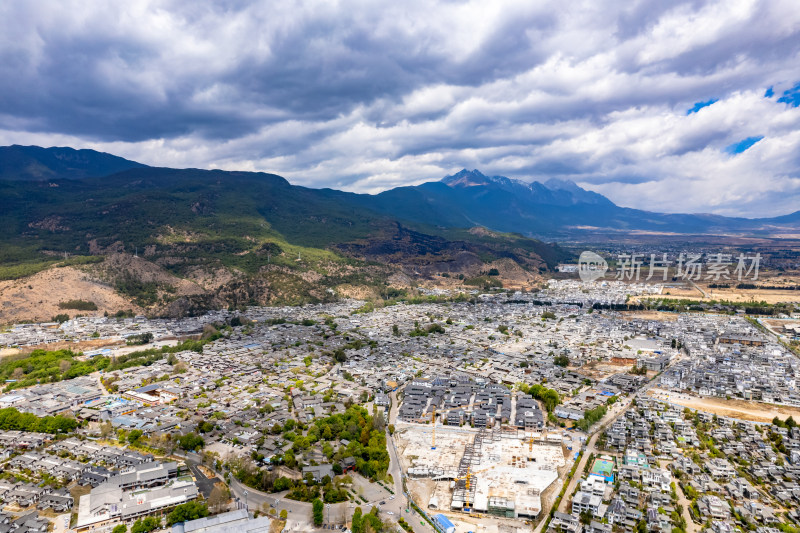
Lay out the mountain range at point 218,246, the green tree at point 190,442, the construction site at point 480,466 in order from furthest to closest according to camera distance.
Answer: the mountain range at point 218,246 → the green tree at point 190,442 → the construction site at point 480,466

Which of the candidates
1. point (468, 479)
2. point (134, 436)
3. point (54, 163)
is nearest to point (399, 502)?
point (468, 479)

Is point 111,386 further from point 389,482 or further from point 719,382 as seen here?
point 719,382

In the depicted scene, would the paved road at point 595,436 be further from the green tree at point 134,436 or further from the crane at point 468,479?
the green tree at point 134,436

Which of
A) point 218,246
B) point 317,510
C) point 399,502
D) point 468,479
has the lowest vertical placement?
point 399,502

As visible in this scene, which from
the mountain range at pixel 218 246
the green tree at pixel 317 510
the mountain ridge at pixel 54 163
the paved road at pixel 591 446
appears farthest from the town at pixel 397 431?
the mountain ridge at pixel 54 163

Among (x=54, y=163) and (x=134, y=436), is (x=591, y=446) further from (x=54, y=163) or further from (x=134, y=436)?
(x=54, y=163)

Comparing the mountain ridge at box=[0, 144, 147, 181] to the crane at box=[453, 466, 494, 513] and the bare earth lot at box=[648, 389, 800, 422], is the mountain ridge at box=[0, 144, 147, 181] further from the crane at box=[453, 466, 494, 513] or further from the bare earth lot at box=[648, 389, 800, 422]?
the bare earth lot at box=[648, 389, 800, 422]
